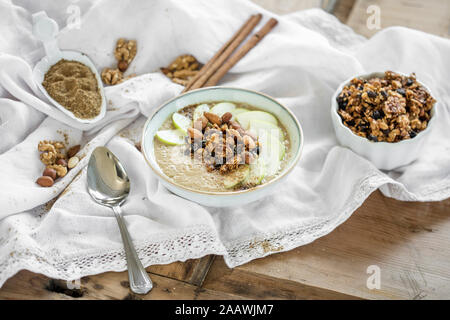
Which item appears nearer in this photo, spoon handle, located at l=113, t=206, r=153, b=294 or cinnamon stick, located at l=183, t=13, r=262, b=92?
spoon handle, located at l=113, t=206, r=153, b=294

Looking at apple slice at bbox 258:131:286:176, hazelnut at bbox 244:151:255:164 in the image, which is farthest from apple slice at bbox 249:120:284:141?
hazelnut at bbox 244:151:255:164

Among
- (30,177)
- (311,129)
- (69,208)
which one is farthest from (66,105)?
(311,129)

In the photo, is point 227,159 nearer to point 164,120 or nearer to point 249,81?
point 164,120

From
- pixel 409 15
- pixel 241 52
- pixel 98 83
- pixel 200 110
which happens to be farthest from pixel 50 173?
pixel 409 15

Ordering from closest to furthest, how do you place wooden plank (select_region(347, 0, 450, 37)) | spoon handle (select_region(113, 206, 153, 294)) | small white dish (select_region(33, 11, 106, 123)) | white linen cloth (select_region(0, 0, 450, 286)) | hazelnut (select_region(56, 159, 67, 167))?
spoon handle (select_region(113, 206, 153, 294)) < white linen cloth (select_region(0, 0, 450, 286)) < hazelnut (select_region(56, 159, 67, 167)) < small white dish (select_region(33, 11, 106, 123)) < wooden plank (select_region(347, 0, 450, 37))

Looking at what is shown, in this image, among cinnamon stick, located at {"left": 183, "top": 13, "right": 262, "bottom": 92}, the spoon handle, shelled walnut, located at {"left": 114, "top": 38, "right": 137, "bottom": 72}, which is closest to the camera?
the spoon handle

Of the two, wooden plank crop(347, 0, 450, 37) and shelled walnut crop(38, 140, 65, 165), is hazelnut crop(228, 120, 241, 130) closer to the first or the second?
shelled walnut crop(38, 140, 65, 165)

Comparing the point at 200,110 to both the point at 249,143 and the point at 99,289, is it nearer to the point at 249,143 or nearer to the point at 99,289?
the point at 249,143

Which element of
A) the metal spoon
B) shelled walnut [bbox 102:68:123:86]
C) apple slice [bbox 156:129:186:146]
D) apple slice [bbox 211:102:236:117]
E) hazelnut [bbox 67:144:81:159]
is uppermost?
apple slice [bbox 211:102:236:117]
